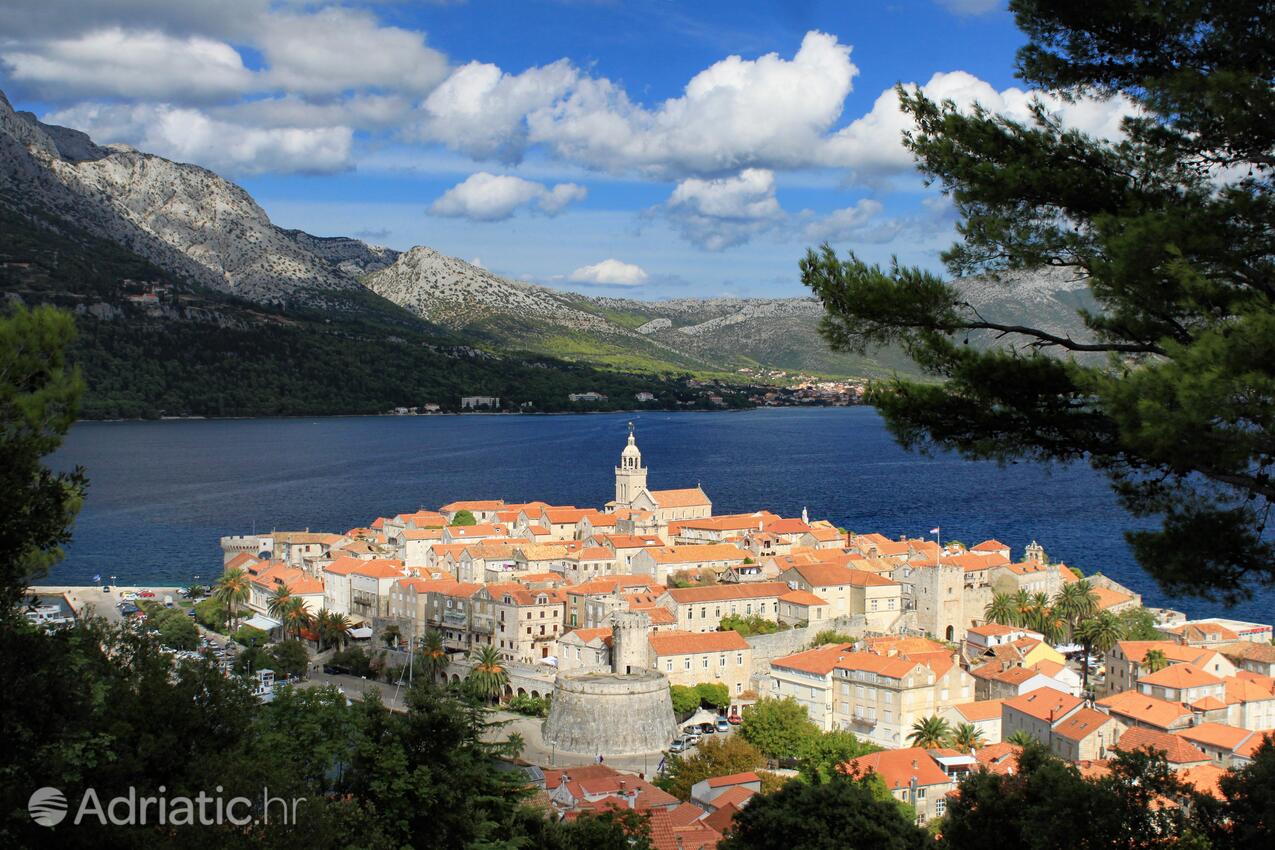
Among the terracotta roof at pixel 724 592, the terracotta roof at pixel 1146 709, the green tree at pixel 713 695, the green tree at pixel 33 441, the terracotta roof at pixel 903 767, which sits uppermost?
the green tree at pixel 33 441

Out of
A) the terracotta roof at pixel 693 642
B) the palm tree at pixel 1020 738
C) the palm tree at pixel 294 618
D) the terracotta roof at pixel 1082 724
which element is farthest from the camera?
the palm tree at pixel 294 618

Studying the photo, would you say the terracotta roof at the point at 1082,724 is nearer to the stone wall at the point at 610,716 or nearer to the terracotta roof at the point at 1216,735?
the terracotta roof at the point at 1216,735

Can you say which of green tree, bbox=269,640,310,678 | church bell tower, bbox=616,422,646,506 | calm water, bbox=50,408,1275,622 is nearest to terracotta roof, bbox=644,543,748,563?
green tree, bbox=269,640,310,678

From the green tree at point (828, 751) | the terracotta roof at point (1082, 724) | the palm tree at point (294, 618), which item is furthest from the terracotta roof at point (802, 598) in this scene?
the palm tree at point (294, 618)

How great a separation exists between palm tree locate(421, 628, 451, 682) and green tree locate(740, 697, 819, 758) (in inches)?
504

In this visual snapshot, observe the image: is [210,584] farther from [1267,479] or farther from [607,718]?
[1267,479]

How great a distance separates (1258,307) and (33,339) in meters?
11.2

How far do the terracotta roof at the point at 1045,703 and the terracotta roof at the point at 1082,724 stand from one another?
59 centimetres

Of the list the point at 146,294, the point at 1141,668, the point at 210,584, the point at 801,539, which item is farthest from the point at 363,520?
the point at 146,294

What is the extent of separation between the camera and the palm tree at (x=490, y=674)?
41875 mm

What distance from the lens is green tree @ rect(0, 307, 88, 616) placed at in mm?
11109

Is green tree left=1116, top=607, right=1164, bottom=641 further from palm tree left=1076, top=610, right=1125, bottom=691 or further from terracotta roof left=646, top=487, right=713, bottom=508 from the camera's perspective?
terracotta roof left=646, top=487, right=713, bottom=508

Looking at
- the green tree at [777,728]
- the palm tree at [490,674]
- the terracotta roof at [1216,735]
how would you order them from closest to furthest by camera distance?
the terracotta roof at [1216,735]
the green tree at [777,728]
the palm tree at [490,674]

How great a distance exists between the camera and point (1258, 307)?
8758mm
